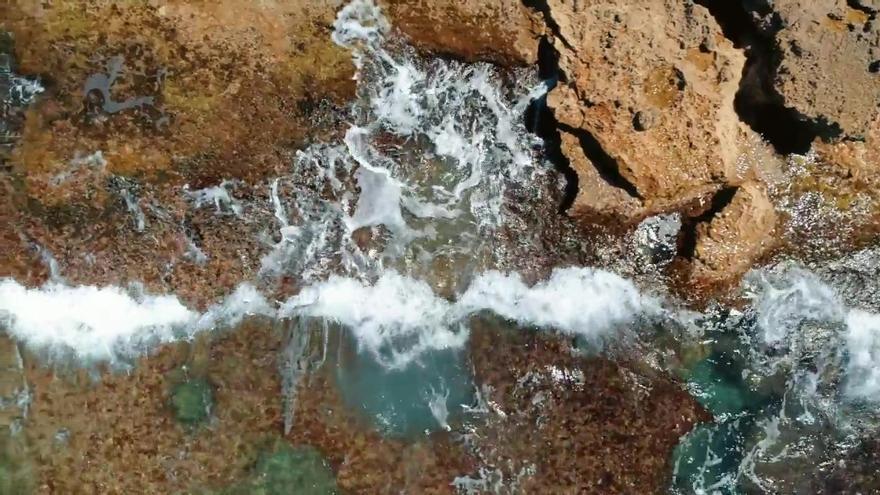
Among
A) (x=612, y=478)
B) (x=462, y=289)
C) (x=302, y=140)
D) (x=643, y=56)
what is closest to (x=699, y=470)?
(x=612, y=478)

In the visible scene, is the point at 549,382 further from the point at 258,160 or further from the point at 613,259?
the point at 258,160

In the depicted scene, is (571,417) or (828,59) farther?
(571,417)

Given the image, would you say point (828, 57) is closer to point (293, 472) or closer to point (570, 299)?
point (570, 299)

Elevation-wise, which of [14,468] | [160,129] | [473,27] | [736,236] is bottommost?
[14,468]

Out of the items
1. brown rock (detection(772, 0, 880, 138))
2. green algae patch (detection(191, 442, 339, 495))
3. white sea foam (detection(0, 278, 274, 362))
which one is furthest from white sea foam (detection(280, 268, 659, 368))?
brown rock (detection(772, 0, 880, 138))

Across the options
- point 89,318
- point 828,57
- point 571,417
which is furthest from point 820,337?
point 89,318

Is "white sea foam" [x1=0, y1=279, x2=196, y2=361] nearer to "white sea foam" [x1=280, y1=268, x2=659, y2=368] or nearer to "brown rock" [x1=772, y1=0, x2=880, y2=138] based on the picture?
"white sea foam" [x1=280, y1=268, x2=659, y2=368]

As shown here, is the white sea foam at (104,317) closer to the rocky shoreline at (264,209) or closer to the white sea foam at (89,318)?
the white sea foam at (89,318)
